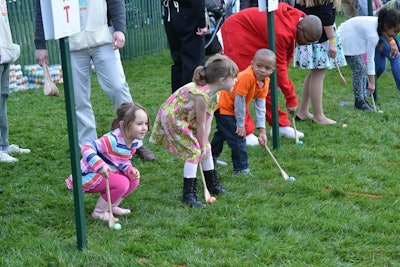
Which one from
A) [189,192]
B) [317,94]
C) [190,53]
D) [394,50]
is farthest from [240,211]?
[394,50]

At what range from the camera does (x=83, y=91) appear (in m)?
5.70

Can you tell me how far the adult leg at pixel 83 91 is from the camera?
5.57m

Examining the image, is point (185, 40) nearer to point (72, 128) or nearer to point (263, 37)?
point (263, 37)

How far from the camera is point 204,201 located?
4.86 metres

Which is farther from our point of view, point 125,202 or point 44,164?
point 44,164

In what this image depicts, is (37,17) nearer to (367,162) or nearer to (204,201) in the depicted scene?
(204,201)

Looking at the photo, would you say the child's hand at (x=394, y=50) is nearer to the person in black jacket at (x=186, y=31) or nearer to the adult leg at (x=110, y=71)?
the person in black jacket at (x=186, y=31)

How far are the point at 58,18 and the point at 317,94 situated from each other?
4.02 meters

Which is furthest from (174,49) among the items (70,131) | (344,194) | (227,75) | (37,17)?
(70,131)

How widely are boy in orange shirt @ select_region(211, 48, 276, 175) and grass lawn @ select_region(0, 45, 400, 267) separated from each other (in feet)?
0.69

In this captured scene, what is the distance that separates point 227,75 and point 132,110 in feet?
2.22

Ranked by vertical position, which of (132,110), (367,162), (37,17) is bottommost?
(367,162)

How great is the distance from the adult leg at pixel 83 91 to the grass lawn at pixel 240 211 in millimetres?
351

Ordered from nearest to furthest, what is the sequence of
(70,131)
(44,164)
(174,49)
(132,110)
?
1. (70,131)
2. (132,110)
3. (44,164)
4. (174,49)
